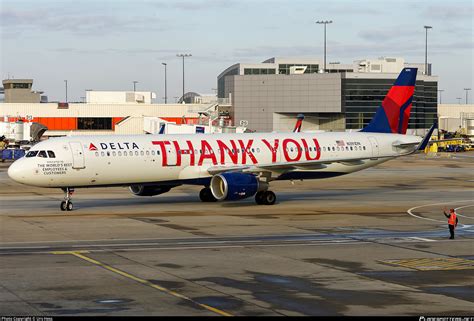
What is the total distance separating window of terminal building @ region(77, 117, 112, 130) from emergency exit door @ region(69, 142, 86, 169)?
113162 millimetres

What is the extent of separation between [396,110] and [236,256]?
31.9 meters

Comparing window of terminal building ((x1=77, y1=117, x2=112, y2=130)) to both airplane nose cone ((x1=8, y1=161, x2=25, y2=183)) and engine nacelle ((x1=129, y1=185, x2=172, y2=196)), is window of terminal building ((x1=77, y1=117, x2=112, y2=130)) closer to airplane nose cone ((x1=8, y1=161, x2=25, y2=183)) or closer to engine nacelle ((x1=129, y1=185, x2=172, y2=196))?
engine nacelle ((x1=129, y1=185, x2=172, y2=196))

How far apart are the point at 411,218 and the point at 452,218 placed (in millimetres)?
7896

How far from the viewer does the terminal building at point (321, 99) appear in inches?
6048

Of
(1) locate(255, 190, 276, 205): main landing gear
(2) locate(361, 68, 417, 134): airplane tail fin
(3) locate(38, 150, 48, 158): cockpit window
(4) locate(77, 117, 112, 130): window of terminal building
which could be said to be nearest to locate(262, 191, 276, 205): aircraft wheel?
(1) locate(255, 190, 276, 205): main landing gear

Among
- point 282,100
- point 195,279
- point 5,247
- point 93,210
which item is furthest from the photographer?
point 282,100

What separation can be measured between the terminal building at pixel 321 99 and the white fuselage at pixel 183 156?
96.3 metres

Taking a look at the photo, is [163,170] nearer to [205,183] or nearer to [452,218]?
[205,183]

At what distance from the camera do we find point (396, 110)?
5984 cm

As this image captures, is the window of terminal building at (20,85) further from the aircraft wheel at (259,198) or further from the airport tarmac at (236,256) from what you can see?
the aircraft wheel at (259,198)

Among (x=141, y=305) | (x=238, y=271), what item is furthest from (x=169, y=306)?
(x=238, y=271)

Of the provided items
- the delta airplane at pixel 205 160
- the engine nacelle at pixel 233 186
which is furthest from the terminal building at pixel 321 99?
the engine nacelle at pixel 233 186

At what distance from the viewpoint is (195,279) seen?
26219 mm

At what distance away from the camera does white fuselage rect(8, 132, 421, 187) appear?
4634cm
